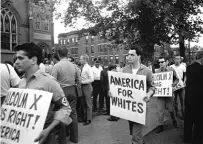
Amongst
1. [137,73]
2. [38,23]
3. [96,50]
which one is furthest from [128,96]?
[96,50]

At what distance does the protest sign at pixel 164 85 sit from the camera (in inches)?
240

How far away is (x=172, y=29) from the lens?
741 inches

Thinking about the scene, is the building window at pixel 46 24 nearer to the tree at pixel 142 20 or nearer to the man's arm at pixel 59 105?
the tree at pixel 142 20

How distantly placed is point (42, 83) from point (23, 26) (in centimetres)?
2564

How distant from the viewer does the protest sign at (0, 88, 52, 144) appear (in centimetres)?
225

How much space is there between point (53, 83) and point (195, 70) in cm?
341

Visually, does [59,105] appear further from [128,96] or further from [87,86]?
[87,86]

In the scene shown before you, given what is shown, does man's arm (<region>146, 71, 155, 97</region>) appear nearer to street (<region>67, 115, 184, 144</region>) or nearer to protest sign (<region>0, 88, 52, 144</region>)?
street (<region>67, 115, 184, 144</region>)

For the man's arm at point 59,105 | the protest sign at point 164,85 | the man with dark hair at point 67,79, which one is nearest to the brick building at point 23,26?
the protest sign at point 164,85

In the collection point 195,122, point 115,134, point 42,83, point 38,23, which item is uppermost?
point 38,23

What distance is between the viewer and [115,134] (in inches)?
231

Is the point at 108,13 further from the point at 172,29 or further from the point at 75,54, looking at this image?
the point at 75,54

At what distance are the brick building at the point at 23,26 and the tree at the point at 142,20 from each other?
4.24 meters

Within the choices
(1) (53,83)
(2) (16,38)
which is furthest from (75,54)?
(1) (53,83)
